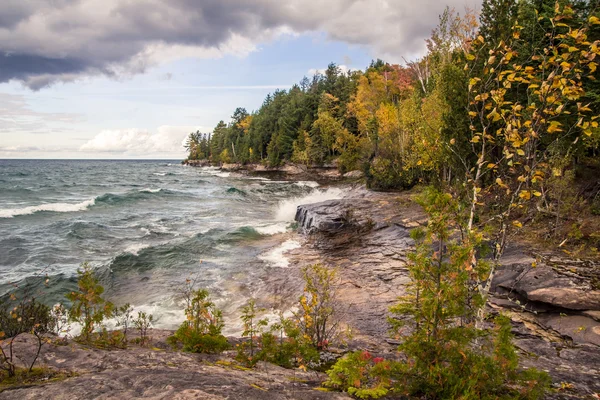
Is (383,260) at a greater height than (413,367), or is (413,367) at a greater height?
(413,367)

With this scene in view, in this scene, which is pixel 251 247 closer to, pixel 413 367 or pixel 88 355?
pixel 88 355

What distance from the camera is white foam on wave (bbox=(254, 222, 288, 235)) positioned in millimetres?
20906

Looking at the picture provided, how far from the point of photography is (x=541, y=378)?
338cm

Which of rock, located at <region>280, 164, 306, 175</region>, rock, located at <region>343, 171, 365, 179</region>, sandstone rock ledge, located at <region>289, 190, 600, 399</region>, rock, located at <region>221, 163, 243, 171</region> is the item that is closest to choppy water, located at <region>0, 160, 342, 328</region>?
sandstone rock ledge, located at <region>289, 190, 600, 399</region>

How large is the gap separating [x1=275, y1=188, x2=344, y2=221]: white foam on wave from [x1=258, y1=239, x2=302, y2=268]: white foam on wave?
7649 mm

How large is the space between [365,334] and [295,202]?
21582 mm

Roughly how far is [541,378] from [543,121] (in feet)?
9.62

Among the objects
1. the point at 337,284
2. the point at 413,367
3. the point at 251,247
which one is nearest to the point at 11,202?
the point at 251,247

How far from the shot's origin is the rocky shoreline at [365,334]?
347 centimetres

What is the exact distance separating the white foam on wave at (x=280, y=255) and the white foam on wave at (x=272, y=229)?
2.50m

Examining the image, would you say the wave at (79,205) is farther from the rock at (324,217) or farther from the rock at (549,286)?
the rock at (549,286)

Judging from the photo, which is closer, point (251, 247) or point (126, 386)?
point (126, 386)

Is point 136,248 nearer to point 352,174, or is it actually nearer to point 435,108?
point 435,108

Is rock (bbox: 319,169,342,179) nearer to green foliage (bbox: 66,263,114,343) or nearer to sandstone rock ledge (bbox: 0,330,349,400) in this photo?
green foliage (bbox: 66,263,114,343)
